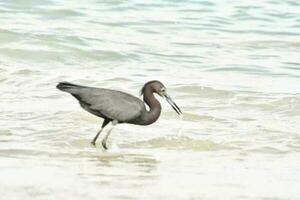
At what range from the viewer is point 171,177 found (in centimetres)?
837

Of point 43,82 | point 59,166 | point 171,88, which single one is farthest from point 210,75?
point 59,166

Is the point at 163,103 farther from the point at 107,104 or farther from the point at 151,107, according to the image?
the point at 107,104

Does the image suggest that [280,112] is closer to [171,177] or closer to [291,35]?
[171,177]

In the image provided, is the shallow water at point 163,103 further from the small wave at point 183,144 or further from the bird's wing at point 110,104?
A: the bird's wing at point 110,104

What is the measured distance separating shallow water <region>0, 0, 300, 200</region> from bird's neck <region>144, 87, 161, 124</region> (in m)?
0.24

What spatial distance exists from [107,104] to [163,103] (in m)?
2.80

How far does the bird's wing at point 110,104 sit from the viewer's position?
10523 millimetres

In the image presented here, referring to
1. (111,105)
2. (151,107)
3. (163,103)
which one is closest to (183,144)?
(151,107)

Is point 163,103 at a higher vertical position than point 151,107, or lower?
lower

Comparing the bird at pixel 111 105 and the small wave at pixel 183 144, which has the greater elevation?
the bird at pixel 111 105

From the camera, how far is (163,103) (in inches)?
524

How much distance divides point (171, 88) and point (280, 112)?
6.80 feet

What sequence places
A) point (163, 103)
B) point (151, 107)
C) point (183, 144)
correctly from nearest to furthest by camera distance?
point (183, 144), point (151, 107), point (163, 103)

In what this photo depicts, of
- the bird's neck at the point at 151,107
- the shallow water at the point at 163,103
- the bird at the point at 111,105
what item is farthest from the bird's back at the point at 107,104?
the shallow water at the point at 163,103
